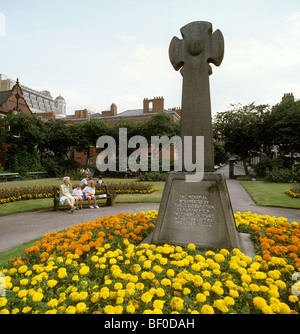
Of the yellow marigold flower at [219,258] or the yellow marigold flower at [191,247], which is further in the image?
the yellow marigold flower at [191,247]

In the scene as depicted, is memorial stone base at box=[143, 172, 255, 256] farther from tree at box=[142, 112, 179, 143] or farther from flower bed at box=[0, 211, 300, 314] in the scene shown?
tree at box=[142, 112, 179, 143]

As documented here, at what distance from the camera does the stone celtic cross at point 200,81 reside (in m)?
4.07

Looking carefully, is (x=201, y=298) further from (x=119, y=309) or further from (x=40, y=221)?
(x=40, y=221)

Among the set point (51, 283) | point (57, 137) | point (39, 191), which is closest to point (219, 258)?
point (51, 283)

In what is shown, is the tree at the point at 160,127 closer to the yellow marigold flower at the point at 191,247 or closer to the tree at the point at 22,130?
the tree at the point at 22,130

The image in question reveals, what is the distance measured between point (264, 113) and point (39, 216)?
28.7 meters

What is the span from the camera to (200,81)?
416 centimetres

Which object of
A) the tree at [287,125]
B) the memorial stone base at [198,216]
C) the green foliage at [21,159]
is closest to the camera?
the memorial stone base at [198,216]

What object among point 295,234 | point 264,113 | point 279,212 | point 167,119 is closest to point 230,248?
point 295,234

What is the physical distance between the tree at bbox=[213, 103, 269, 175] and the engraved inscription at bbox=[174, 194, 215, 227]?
85.2 feet

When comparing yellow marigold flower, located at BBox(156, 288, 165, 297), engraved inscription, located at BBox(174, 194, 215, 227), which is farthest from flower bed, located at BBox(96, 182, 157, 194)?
yellow marigold flower, located at BBox(156, 288, 165, 297)

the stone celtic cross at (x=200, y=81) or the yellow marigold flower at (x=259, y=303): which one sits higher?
the stone celtic cross at (x=200, y=81)

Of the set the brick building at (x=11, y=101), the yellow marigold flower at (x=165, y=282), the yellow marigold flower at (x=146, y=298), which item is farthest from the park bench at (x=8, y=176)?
the yellow marigold flower at (x=146, y=298)

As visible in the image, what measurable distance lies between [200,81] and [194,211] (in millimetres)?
2426
